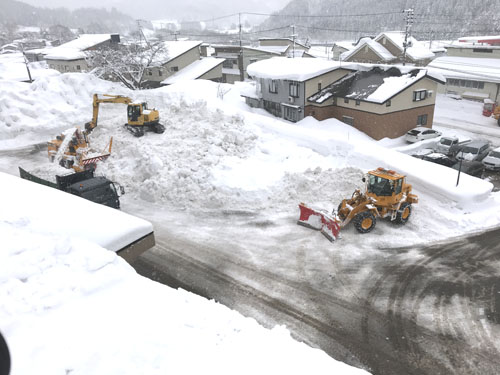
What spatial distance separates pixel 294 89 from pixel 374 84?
6.59 meters

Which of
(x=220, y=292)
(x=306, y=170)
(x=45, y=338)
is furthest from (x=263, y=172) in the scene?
(x=45, y=338)

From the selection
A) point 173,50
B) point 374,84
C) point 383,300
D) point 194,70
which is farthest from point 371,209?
point 173,50

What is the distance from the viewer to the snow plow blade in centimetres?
1363

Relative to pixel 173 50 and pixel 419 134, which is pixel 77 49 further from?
pixel 419 134

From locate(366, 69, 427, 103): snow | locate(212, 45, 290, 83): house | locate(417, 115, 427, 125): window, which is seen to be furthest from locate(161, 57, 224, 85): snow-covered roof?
locate(417, 115, 427, 125): window

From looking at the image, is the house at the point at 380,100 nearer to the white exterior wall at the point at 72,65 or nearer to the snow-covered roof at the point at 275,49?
the snow-covered roof at the point at 275,49

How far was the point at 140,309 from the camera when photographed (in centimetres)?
695

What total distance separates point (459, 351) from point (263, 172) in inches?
474

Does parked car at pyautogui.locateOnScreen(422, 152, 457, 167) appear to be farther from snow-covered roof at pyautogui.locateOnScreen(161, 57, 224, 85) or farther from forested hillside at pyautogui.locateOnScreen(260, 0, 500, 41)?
forested hillside at pyautogui.locateOnScreen(260, 0, 500, 41)

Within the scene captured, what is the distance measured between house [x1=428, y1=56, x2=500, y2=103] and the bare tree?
34.0 m

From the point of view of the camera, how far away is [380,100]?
26406 mm

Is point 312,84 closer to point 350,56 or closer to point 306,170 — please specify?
point 306,170

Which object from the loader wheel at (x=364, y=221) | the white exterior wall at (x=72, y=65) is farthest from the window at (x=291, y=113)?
the white exterior wall at (x=72, y=65)

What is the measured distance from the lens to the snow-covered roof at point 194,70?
47213 millimetres
